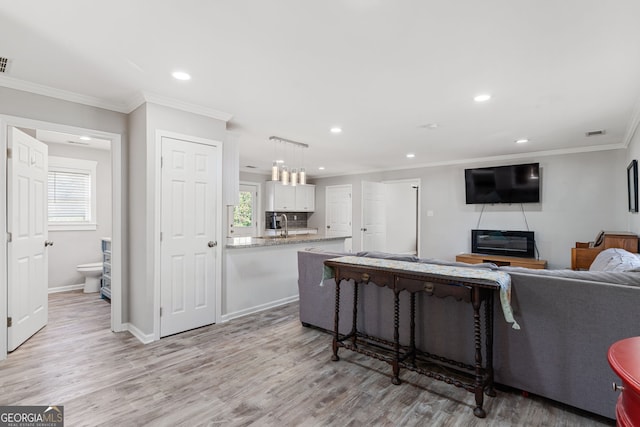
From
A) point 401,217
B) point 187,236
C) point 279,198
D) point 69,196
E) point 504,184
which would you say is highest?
point 504,184

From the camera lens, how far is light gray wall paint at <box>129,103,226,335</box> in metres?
2.99

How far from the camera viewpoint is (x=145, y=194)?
2996mm

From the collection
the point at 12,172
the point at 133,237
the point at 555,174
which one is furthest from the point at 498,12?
the point at 555,174

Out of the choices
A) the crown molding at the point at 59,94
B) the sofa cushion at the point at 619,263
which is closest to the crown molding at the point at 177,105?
the crown molding at the point at 59,94

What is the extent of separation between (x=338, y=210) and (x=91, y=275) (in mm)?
5381

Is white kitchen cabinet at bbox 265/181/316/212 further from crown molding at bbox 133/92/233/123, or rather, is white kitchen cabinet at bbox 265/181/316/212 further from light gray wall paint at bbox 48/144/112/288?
crown molding at bbox 133/92/233/123

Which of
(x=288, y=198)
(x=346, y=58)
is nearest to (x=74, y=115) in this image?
(x=346, y=58)

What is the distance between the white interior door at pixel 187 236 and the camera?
309 cm

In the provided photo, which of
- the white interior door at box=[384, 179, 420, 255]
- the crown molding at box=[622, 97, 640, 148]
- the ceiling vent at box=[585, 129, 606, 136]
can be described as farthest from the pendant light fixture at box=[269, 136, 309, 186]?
the ceiling vent at box=[585, 129, 606, 136]

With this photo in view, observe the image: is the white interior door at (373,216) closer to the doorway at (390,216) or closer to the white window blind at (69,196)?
the doorway at (390,216)

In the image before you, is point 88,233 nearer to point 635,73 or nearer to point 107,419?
point 107,419

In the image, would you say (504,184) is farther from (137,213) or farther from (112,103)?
(112,103)

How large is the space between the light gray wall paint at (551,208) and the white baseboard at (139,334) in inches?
210

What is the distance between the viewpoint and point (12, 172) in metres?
2.75
